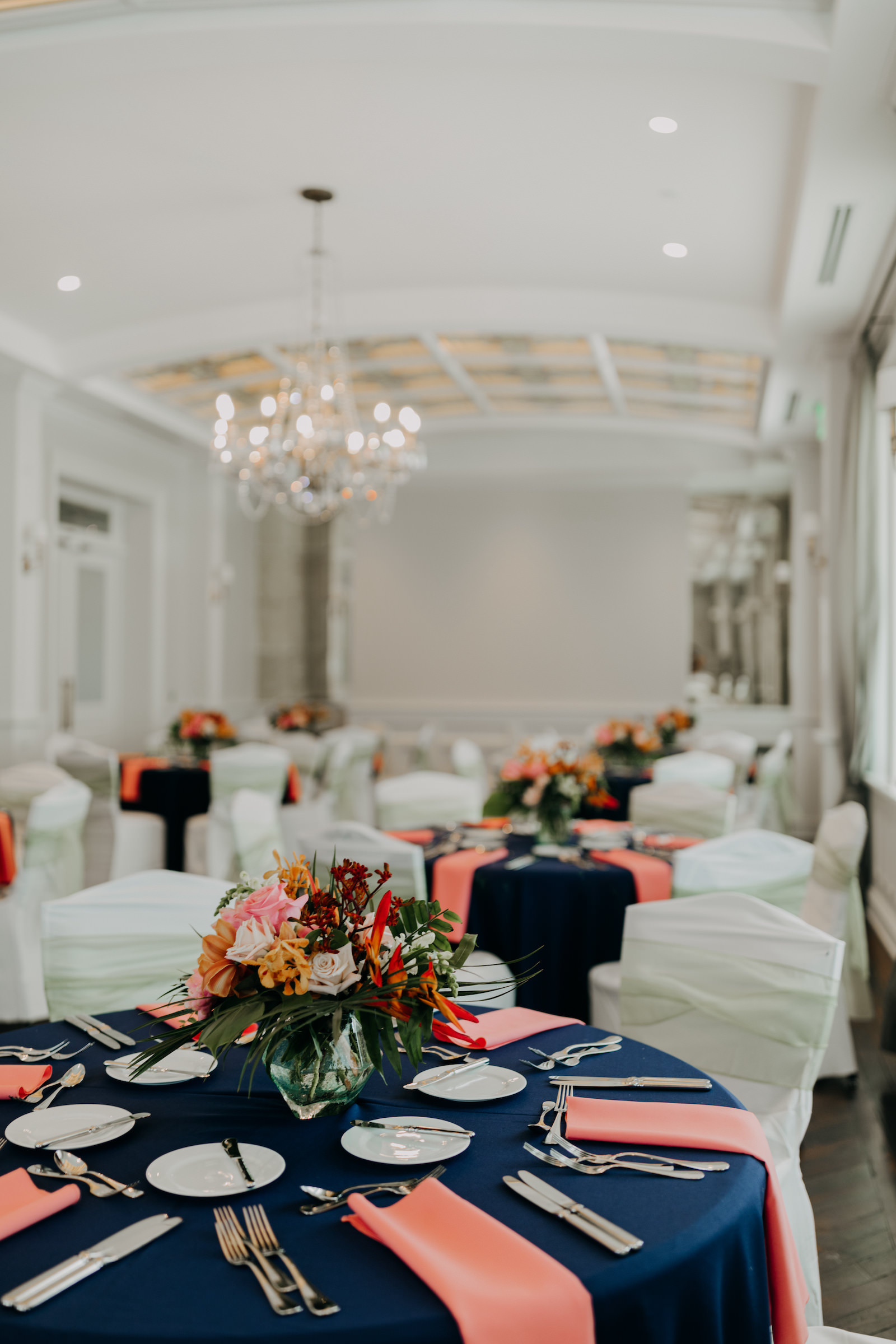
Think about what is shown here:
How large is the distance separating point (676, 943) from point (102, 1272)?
4.83 feet

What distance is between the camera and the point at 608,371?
8.25 metres

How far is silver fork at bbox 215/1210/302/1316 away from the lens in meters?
1.09

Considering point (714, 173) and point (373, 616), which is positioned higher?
point (714, 173)

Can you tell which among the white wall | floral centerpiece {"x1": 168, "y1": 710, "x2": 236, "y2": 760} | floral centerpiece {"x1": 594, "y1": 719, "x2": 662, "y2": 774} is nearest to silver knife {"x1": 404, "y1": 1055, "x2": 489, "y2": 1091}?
floral centerpiece {"x1": 594, "y1": 719, "x2": 662, "y2": 774}

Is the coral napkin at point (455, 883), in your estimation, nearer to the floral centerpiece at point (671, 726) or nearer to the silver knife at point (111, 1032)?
the silver knife at point (111, 1032)

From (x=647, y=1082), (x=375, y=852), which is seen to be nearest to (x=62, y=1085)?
(x=647, y=1082)

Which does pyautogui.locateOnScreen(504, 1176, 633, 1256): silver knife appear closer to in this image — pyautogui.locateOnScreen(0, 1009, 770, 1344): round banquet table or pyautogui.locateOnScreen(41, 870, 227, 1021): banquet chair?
pyautogui.locateOnScreen(0, 1009, 770, 1344): round banquet table

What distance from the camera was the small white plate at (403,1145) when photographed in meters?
1.43

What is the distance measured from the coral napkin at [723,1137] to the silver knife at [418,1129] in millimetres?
148

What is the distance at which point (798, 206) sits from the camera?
4.94 metres

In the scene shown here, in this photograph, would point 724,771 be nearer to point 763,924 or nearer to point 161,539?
point 763,924

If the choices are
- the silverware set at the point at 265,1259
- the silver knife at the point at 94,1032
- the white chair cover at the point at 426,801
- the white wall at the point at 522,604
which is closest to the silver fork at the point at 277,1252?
the silverware set at the point at 265,1259

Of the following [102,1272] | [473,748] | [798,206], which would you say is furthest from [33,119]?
[102,1272]

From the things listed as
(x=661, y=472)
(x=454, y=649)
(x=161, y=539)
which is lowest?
(x=454, y=649)
